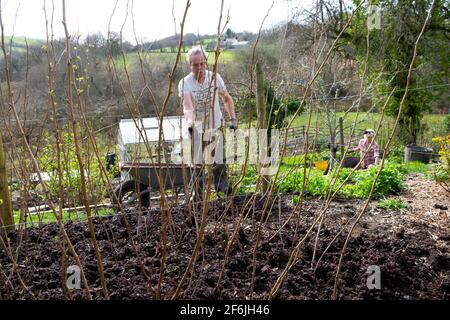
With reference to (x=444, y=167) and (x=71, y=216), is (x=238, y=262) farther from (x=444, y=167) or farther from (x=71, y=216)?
(x=444, y=167)

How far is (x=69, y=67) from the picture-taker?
1352 millimetres

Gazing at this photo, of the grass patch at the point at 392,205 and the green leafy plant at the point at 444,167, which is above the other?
the green leafy plant at the point at 444,167

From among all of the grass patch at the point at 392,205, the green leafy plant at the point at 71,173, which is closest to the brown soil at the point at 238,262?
the grass patch at the point at 392,205

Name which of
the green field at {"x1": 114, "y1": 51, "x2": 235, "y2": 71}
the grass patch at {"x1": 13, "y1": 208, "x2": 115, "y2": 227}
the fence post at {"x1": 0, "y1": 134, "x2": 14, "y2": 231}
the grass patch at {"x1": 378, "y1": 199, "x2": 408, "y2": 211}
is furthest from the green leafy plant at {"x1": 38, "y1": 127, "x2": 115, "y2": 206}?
the grass patch at {"x1": 378, "y1": 199, "x2": 408, "y2": 211}

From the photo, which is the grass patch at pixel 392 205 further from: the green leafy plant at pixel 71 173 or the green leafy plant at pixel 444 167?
the green leafy plant at pixel 71 173

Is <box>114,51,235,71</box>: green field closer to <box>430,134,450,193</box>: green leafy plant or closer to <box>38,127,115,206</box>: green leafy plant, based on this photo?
<box>38,127,115,206</box>: green leafy plant

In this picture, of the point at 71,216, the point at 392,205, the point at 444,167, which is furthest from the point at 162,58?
the point at 444,167

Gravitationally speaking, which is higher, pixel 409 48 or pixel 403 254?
pixel 409 48

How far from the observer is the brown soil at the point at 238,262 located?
2.42 metres

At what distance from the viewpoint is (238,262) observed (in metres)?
2.76

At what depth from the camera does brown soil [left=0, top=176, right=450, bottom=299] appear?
2.42m

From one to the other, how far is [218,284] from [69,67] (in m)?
1.46
